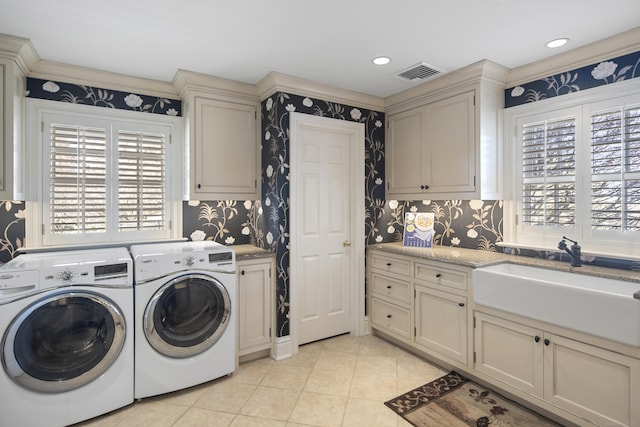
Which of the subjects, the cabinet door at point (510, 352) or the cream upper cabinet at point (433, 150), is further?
the cream upper cabinet at point (433, 150)

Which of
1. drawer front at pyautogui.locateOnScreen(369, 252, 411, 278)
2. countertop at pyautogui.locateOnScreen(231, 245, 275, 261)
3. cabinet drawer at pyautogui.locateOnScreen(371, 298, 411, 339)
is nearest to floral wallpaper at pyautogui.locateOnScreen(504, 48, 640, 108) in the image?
drawer front at pyautogui.locateOnScreen(369, 252, 411, 278)

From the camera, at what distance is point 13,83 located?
7.45ft

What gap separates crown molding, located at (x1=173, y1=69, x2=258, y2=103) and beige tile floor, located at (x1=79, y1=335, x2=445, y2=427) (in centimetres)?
229

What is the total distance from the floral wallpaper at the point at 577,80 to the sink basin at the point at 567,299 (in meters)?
1.30

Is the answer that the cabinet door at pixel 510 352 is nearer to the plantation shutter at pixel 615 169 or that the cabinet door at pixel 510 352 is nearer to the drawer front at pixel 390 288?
the drawer front at pixel 390 288

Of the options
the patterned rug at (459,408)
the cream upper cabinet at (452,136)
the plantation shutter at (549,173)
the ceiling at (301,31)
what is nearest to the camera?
the ceiling at (301,31)

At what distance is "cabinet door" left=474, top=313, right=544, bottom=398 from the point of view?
7.00ft

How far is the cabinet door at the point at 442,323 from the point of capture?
2588mm

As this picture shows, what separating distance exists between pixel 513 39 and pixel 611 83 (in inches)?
28.5

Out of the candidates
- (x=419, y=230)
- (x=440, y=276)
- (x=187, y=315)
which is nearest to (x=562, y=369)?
(x=440, y=276)

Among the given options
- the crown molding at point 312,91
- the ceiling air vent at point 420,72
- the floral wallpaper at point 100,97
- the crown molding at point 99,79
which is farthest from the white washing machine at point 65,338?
the ceiling air vent at point 420,72

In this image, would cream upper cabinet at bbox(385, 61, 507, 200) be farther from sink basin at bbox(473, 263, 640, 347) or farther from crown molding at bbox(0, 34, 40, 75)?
crown molding at bbox(0, 34, 40, 75)

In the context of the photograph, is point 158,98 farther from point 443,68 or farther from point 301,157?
point 443,68

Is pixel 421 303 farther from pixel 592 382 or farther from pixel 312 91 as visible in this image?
pixel 312 91
